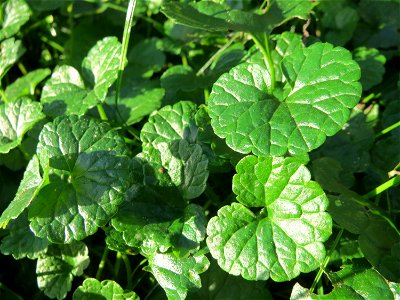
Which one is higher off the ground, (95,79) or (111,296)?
(95,79)

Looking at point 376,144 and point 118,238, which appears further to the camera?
point 376,144

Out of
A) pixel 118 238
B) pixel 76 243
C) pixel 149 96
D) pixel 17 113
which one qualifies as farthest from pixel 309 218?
pixel 17 113

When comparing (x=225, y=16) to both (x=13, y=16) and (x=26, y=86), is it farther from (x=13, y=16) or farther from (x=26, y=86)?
(x=13, y=16)

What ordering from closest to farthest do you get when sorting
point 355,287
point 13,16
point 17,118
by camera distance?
point 355,287, point 17,118, point 13,16

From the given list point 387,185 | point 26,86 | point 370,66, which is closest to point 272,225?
point 387,185

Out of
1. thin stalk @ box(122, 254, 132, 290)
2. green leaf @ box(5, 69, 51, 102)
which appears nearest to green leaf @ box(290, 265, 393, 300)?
thin stalk @ box(122, 254, 132, 290)

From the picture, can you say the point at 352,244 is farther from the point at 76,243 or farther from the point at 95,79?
the point at 95,79

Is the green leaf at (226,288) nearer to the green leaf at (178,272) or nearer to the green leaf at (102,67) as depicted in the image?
the green leaf at (178,272)
